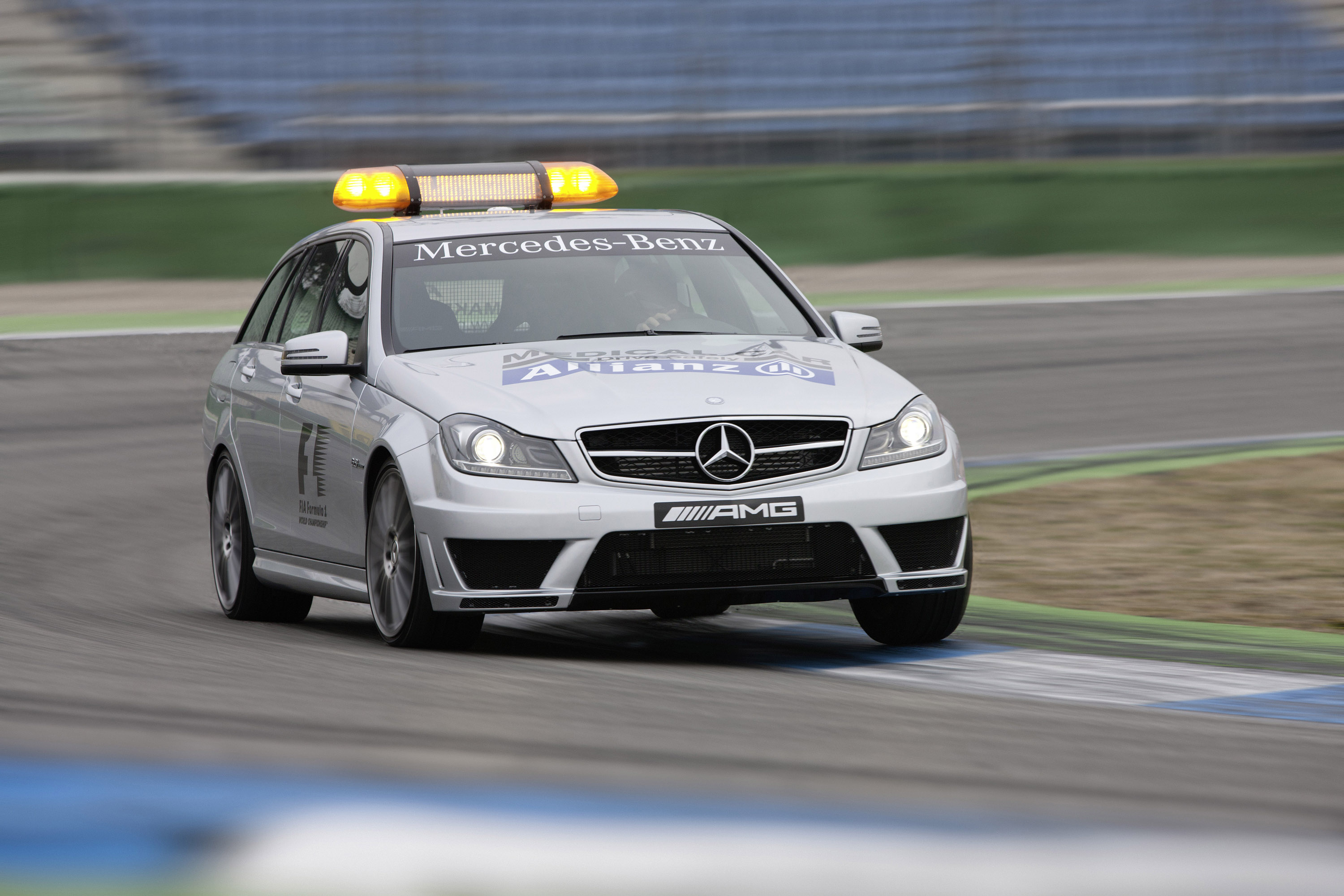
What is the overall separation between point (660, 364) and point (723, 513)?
0.65 metres

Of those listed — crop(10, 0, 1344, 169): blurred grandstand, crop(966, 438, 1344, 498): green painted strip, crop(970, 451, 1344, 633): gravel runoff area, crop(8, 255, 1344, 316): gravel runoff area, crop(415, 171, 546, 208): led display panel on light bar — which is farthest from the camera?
crop(10, 0, 1344, 169): blurred grandstand

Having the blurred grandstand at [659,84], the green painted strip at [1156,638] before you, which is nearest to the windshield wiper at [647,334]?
the green painted strip at [1156,638]

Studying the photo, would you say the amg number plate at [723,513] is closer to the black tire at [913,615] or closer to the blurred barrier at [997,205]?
the black tire at [913,615]

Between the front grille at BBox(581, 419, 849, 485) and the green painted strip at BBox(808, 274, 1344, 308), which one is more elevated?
the front grille at BBox(581, 419, 849, 485)

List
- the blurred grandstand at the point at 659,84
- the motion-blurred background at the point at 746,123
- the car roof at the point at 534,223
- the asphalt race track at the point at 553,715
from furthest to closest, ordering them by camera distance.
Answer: the blurred grandstand at the point at 659,84 → the motion-blurred background at the point at 746,123 → the car roof at the point at 534,223 → the asphalt race track at the point at 553,715

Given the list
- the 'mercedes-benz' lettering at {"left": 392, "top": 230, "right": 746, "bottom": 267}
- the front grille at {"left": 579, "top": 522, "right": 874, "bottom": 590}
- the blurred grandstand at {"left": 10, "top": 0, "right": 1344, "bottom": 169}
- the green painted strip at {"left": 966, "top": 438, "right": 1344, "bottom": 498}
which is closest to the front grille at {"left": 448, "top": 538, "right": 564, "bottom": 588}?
the front grille at {"left": 579, "top": 522, "right": 874, "bottom": 590}

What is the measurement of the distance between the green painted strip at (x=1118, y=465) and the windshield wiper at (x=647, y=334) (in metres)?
4.81

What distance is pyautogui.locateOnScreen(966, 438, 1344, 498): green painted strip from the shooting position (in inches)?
499

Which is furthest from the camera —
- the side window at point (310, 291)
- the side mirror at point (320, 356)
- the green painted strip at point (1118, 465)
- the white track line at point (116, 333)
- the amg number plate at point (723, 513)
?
the white track line at point (116, 333)

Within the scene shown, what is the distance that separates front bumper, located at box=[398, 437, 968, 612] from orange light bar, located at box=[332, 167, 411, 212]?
2.03 m

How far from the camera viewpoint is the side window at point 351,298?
7734mm

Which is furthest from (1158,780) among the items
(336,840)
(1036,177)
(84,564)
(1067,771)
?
(1036,177)

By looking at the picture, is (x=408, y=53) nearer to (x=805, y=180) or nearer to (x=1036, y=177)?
(x=805, y=180)

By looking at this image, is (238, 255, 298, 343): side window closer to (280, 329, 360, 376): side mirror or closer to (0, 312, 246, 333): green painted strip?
(280, 329, 360, 376): side mirror
